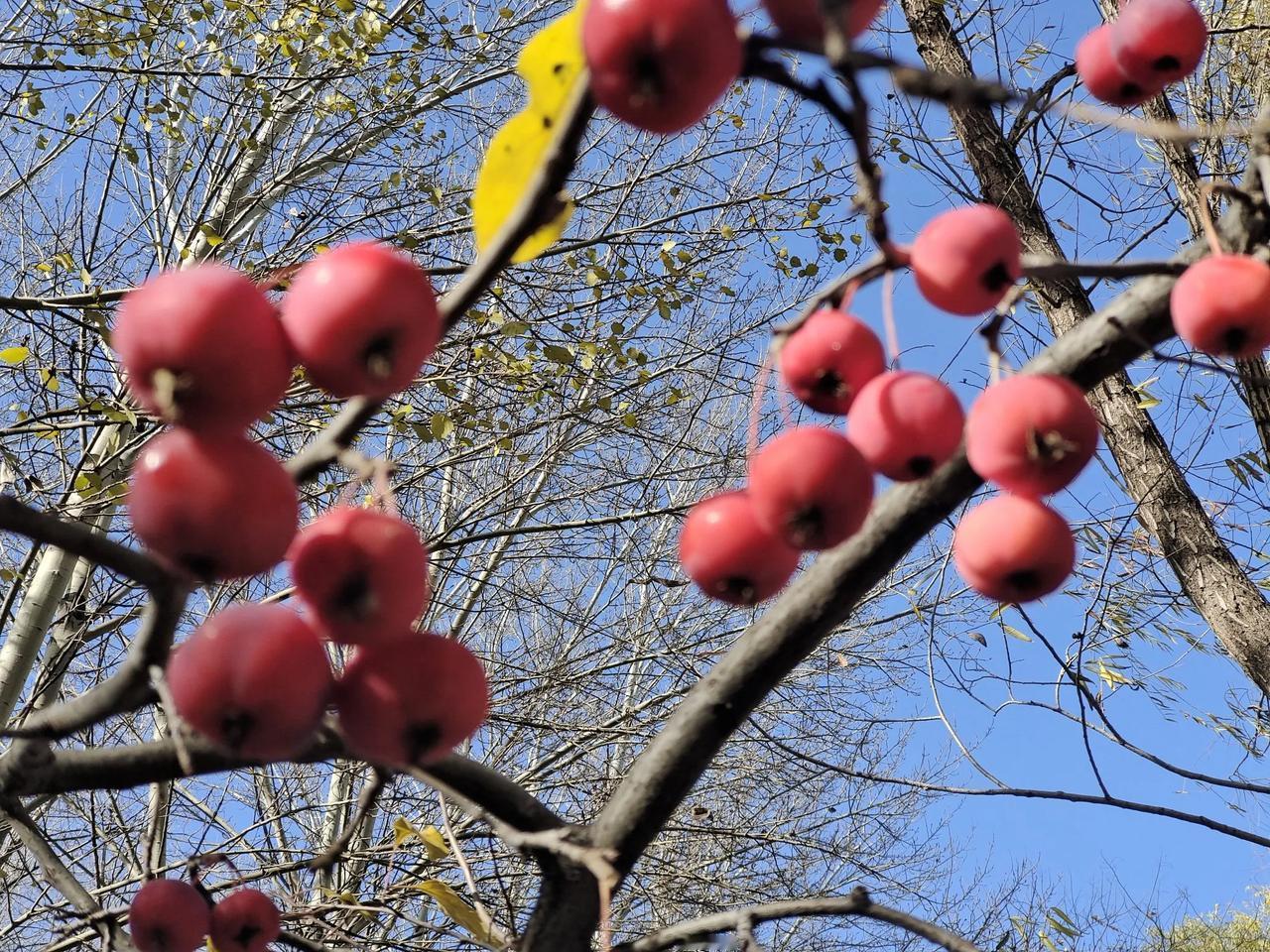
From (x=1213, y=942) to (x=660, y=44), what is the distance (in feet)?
41.5

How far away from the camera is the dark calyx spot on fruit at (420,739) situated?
2.78ft

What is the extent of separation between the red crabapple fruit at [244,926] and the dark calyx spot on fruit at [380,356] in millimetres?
1119

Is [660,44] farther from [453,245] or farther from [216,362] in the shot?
[453,245]

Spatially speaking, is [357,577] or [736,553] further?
[736,553]

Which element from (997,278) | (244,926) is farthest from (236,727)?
(244,926)

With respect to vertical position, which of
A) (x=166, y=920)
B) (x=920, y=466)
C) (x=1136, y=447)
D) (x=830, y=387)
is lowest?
(x=166, y=920)

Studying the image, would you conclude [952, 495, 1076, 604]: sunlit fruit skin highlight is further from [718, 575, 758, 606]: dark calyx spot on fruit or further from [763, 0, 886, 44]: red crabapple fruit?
[763, 0, 886, 44]: red crabapple fruit

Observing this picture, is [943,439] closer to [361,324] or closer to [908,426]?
[908,426]

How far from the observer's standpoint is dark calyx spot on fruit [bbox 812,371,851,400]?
1134mm

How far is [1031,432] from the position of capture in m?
0.96

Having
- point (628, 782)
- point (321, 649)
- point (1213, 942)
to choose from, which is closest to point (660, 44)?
point (321, 649)

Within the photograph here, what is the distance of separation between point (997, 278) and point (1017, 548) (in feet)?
0.92

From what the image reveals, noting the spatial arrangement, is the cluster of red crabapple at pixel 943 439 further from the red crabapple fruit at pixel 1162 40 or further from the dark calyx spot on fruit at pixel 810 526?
the red crabapple fruit at pixel 1162 40

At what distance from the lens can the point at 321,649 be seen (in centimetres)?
86
